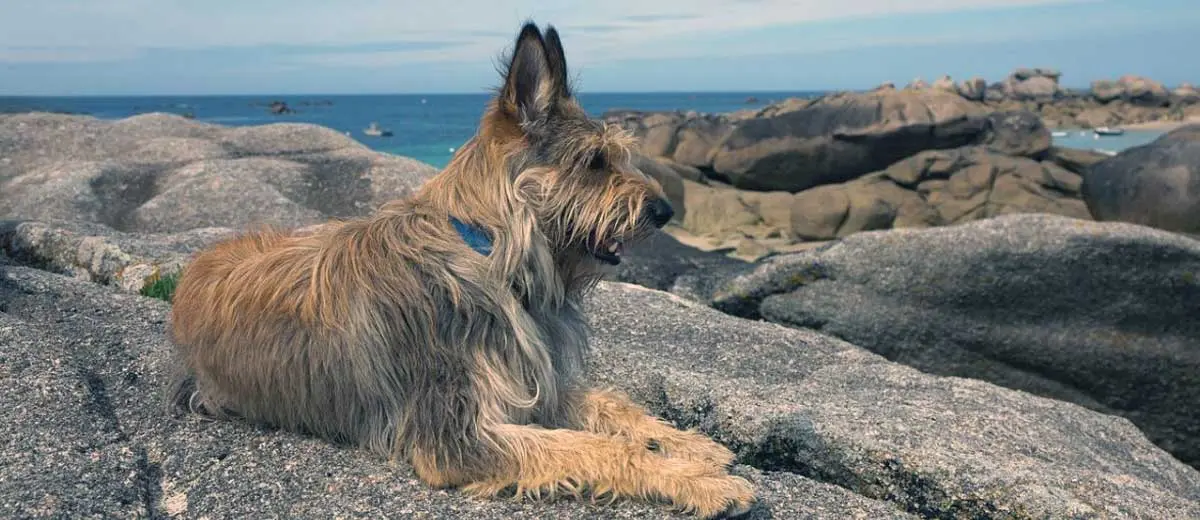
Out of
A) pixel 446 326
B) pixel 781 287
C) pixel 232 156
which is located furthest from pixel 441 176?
pixel 232 156

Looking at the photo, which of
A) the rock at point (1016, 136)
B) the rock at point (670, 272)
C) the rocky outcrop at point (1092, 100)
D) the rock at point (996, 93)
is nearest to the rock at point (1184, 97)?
the rocky outcrop at point (1092, 100)

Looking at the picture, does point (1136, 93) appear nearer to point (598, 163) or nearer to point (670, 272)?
point (670, 272)

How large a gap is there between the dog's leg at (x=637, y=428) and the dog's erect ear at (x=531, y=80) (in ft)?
4.99

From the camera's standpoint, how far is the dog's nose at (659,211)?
14.0 feet

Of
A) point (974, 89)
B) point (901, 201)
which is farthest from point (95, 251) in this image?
point (974, 89)

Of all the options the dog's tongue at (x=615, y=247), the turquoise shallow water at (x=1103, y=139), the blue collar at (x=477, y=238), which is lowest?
the turquoise shallow water at (x=1103, y=139)

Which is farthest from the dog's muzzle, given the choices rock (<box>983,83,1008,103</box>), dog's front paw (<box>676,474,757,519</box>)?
rock (<box>983,83,1008,103</box>)

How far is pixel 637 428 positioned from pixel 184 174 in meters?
11.1

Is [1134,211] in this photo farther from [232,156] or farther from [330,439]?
[330,439]

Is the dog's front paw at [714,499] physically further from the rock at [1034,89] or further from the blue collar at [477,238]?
the rock at [1034,89]

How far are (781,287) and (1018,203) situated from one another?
15.5 metres

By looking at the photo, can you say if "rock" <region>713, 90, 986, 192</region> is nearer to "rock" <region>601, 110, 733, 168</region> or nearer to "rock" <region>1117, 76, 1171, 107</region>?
"rock" <region>601, 110, 733, 168</region>

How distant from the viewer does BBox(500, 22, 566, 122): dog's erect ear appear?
4125mm

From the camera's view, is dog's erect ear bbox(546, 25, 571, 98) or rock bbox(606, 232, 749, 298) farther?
rock bbox(606, 232, 749, 298)
